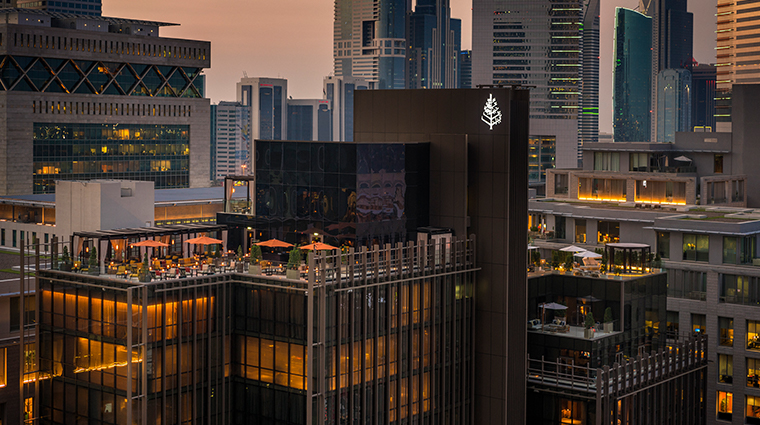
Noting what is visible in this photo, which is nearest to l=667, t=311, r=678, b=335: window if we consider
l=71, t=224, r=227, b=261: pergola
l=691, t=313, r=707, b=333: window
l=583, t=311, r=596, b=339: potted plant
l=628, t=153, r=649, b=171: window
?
l=691, t=313, r=707, b=333: window

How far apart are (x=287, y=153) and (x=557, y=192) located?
75.7 meters

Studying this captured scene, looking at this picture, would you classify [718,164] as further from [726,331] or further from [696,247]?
[726,331]

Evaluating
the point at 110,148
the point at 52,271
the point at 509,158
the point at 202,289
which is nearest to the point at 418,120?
the point at 509,158

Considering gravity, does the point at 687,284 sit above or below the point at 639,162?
below

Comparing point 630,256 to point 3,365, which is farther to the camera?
point 630,256

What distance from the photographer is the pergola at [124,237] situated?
64688mm

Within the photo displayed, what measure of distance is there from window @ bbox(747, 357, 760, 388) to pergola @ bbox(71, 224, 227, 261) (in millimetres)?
52690

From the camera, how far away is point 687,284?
101 metres

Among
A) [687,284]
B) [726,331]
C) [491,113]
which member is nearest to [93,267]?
[491,113]

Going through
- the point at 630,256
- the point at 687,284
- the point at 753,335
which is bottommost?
the point at 753,335

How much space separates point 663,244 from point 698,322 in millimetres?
8837

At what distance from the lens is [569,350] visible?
73438 mm

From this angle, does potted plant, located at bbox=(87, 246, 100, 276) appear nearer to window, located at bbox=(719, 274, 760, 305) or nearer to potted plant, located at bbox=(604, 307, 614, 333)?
Answer: potted plant, located at bbox=(604, 307, 614, 333)

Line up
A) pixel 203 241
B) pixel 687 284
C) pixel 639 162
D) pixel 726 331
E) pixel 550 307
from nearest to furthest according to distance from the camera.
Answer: pixel 203 241 → pixel 550 307 → pixel 726 331 → pixel 687 284 → pixel 639 162
